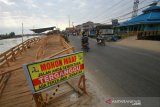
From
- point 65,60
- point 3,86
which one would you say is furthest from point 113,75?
point 3,86

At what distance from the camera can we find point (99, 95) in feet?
17.4

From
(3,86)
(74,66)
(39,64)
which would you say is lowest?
(3,86)

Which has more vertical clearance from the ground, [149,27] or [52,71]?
[149,27]

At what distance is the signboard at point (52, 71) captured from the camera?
Result: 4133 millimetres

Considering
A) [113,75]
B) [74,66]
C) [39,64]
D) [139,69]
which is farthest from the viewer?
[139,69]

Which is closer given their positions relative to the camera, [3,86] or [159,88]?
[159,88]

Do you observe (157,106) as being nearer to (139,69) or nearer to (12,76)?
(139,69)

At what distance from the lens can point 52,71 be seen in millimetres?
4641

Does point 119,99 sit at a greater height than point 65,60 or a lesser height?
lesser

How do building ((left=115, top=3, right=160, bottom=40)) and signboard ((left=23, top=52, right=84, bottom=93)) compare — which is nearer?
signboard ((left=23, top=52, right=84, bottom=93))

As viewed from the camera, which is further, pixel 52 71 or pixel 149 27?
pixel 149 27

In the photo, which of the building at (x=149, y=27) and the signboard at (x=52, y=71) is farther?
the building at (x=149, y=27)

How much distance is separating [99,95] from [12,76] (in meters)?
5.15

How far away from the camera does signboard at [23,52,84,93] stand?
4133 mm
